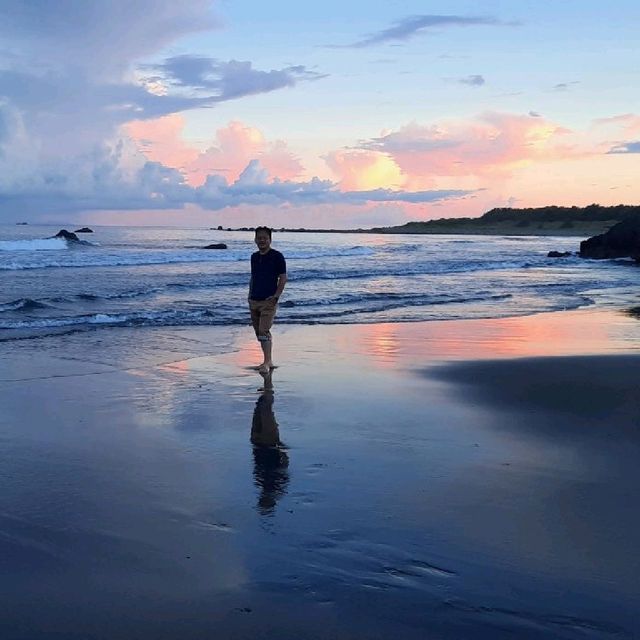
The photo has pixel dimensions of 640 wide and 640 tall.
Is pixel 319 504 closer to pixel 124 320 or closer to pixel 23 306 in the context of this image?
pixel 124 320

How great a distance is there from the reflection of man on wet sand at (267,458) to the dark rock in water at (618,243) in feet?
133

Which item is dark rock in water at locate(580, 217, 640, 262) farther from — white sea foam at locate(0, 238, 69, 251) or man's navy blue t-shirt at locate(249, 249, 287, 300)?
man's navy blue t-shirt at locate(249, 249, 287, 300)

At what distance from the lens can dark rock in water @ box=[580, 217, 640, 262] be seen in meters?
44.2

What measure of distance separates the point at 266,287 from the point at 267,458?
14.6 ft

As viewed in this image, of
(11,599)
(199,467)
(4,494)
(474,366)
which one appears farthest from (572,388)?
(11,599)

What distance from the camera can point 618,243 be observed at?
4506 cm

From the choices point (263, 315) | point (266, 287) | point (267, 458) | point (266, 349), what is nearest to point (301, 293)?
point (266, 287)

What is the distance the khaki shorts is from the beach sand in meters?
0.64

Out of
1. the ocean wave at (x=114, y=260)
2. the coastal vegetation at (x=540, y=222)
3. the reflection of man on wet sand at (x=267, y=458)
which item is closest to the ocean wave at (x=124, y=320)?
the reflection of man on wet sand at (x=267, y=458)

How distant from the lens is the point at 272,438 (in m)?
6.23

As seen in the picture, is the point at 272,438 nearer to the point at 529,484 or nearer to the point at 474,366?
the point at 529,484

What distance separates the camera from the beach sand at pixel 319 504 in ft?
11.0

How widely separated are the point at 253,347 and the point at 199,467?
6.19 m

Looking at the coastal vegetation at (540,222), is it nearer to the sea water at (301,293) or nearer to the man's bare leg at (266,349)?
the sea water at (301,293)
